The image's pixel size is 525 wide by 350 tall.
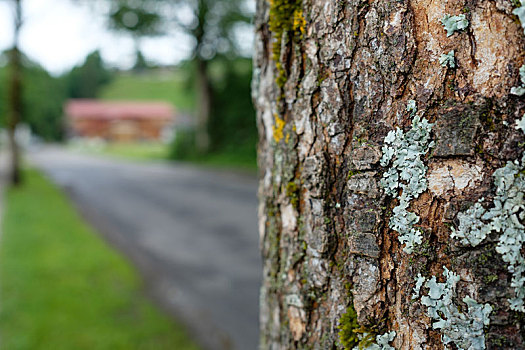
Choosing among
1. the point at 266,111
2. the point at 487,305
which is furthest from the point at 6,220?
the point at 487,305

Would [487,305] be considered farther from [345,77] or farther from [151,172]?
[151,172]

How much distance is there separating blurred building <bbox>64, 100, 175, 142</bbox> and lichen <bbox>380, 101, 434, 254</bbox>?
5747 cm

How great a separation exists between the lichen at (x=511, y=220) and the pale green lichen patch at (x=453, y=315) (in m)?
0.06

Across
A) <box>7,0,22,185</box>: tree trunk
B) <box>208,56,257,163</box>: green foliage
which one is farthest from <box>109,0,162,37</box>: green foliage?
<box>7,0,22,185</box>: tree trunk

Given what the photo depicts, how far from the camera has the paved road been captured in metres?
4.57

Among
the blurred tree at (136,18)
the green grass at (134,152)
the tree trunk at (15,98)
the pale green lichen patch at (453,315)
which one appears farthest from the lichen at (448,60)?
the green grass at (134,152)

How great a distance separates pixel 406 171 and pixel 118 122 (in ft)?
194

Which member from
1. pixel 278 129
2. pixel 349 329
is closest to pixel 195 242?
pixel 278 129

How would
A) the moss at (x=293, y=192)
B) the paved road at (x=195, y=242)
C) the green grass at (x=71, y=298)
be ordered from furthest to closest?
1. the paved road at (x=195, y=242)
2. the green grass at (x=71, y=298)
3. the moss at (x=293, y=192)

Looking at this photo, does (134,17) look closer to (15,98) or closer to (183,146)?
(183,146)

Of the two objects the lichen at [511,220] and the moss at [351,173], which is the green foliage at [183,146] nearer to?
the moss at [351,173]

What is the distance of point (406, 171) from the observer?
2.93ft

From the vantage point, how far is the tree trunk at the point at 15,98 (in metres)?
12.8

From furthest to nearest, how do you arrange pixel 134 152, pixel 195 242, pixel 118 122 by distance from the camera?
pixel 118 122 → pixel 134 152 → pixel 195 242
